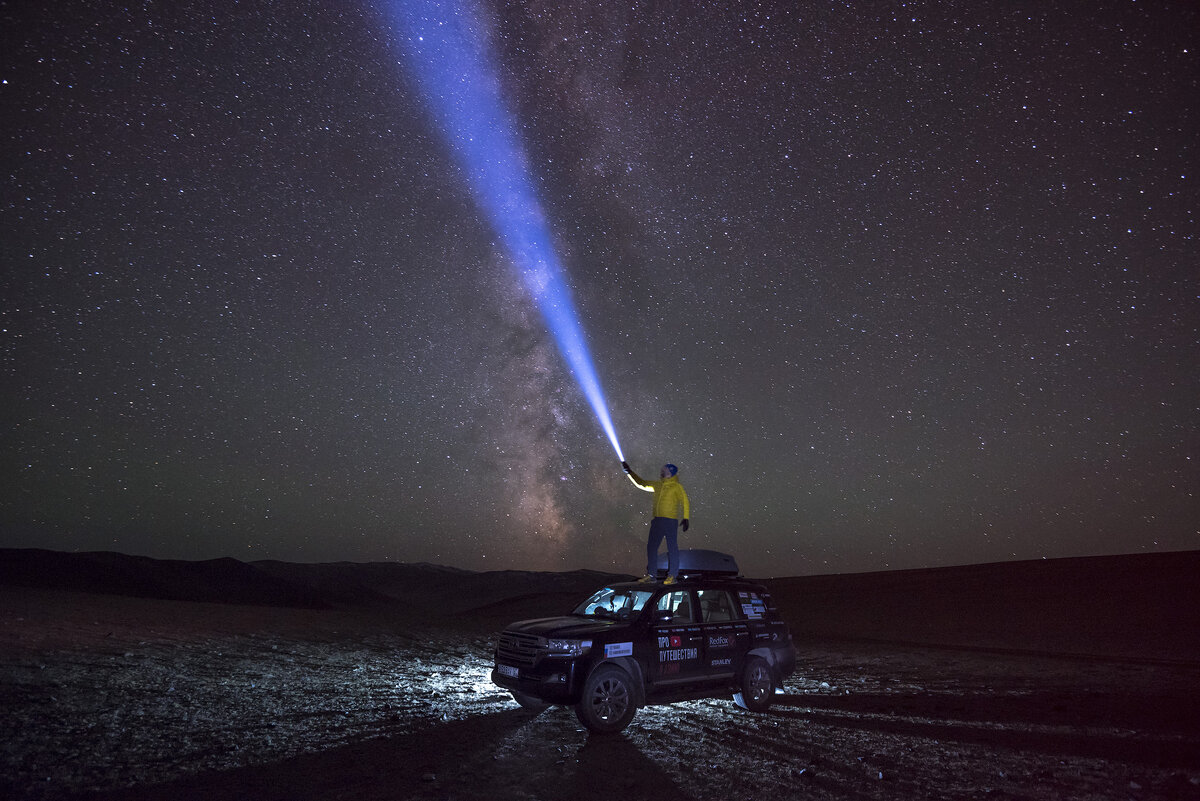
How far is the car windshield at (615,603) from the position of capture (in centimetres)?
1038

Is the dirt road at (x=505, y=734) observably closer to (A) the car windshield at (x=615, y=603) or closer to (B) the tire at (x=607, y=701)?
(B) the tire at (x=607, y=701)

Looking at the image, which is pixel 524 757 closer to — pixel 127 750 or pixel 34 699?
pixel 127 750

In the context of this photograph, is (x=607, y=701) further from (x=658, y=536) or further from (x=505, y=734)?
(x=658, y=536)

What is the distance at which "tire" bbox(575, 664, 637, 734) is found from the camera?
912 cm

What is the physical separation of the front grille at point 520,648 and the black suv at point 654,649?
13 mm

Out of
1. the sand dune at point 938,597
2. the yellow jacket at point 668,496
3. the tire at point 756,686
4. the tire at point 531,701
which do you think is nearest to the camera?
the tire at point 531,701

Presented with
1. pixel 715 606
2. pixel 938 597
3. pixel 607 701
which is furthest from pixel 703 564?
pixel 938 597

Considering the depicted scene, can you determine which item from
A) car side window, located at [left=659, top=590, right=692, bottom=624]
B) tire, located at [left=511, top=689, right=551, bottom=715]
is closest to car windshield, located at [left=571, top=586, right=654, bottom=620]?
car side window, located at [left=659, top=590, right=692, bottom=624]

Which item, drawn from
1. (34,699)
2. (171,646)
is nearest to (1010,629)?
(171,646)

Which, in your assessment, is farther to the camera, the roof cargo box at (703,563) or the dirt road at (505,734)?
the roof cargo box at (703,563)

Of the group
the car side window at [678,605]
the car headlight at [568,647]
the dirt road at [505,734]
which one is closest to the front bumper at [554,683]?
the car headlight at [568,647]

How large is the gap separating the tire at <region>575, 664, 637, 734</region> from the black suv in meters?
0.01

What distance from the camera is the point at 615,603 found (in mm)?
10984

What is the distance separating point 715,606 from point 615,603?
5.04ft
